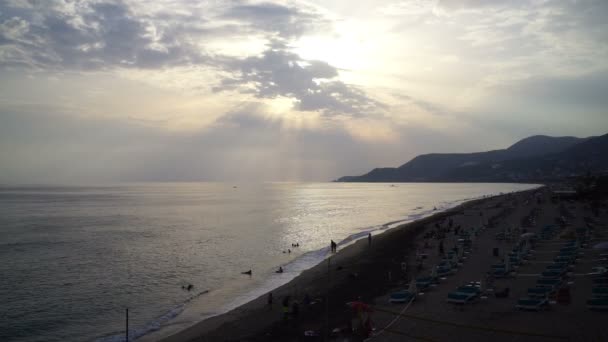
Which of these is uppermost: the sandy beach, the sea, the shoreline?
the sandy beach

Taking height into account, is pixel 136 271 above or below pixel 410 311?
Answer: below

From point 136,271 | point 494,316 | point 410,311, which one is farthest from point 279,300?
point 136,271

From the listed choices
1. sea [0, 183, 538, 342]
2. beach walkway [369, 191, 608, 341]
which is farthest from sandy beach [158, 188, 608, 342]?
sea [0, 183, 538, 342]

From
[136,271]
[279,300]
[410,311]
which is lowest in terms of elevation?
[136,271]

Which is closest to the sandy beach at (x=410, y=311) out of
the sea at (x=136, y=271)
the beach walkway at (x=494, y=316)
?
the beach walkway at (x=494, y=316)

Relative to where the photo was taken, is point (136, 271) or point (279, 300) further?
point (136, 271)

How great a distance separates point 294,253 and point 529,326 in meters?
26.4

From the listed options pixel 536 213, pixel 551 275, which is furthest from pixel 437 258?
pixel 536 213

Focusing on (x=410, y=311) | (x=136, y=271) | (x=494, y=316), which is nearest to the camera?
(x=494, y=316)

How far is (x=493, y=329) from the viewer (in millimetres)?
13156

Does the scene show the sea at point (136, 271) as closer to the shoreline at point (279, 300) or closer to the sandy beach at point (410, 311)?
the shoreline at point (279, 300)

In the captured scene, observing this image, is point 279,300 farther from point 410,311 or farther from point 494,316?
point 494,316

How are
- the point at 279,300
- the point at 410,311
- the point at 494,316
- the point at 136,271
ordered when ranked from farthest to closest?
1. the point at 136,271
2. the point at 279,300
3. the point at 410,311
4. the point at 494,316

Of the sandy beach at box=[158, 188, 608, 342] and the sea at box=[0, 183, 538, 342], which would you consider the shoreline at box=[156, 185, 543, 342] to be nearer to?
the sandy beach at box=[158, 188, 608, 342]
